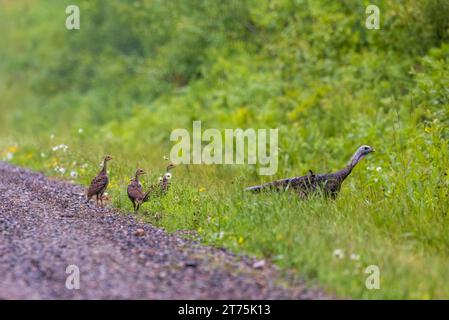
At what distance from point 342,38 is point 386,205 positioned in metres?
8.71

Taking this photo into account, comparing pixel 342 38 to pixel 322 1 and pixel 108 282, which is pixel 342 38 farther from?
pixel 108 282

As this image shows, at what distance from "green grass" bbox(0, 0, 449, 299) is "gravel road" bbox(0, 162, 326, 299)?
34cm

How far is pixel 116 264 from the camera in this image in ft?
21.7

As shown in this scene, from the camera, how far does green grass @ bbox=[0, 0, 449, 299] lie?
24.4 ft

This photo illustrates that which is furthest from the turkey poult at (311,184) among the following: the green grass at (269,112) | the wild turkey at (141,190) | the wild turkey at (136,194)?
the wild turkey at (136,194)

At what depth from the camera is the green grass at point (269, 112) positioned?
7.45 meters

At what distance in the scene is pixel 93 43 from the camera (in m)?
24.6

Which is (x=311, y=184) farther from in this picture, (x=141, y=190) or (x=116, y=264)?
(x=116, y=264)

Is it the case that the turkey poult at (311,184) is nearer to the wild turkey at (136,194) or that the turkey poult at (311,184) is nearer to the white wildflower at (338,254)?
the wild turkey at (136,194)

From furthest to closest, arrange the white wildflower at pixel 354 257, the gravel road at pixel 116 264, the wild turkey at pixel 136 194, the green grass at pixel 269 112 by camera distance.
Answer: the wild turkey at pixel 136 194 → the green grass at pixel 269 112 → the white wildflower at pixel 354 257 → the gravel road at pixel 116 264

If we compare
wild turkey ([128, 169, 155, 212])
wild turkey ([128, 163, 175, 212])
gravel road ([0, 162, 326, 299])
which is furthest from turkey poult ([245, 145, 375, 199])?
gravel road ([0, 162, 326, 299])

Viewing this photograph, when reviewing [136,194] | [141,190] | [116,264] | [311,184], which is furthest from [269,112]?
[116,264]

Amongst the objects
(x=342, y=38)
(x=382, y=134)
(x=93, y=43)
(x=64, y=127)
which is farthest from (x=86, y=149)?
(x=93, y=43)

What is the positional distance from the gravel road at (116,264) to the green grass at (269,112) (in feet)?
1.13
